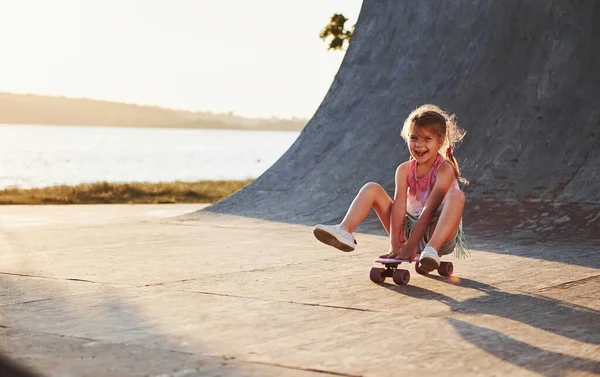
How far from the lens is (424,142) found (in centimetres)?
543

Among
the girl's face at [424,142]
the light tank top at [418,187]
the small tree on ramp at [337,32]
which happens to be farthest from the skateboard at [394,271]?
the small tree on ramp at [337,32]

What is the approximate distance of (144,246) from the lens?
24.0 feet

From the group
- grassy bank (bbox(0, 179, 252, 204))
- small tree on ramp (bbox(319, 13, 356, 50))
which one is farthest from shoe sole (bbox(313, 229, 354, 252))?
small tree on ramp (bbox(319, 13, 356, 50))

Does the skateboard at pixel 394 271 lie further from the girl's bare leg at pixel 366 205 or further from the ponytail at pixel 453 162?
the ponytail at pixel 453 162

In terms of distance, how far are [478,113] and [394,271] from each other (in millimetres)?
4878

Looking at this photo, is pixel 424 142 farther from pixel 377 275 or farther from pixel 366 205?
pixel 377 275

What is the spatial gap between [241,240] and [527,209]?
8.59 ft

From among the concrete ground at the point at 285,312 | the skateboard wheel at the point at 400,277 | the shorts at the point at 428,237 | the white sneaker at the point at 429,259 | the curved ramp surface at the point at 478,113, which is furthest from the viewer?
the curved ramp surface at the point at 478,113

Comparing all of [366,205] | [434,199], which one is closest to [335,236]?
[366,205]

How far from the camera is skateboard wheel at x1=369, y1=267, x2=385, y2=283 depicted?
5.27 metres

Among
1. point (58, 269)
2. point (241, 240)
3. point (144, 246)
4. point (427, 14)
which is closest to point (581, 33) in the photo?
point (427, 14)

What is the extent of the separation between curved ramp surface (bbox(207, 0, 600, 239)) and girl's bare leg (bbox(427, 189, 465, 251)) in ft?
8.96

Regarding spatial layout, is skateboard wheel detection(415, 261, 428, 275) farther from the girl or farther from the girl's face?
the girl's face

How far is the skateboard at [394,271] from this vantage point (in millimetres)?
5160
